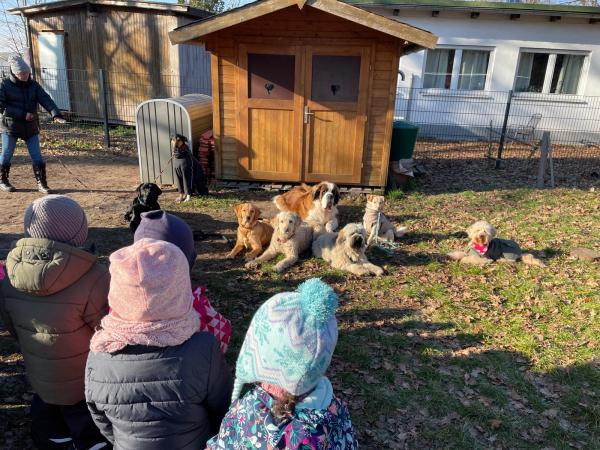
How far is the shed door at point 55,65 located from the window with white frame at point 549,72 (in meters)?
15.1

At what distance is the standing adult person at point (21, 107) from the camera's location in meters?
7.18

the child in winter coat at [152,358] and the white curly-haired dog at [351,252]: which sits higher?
the child in winter coat at [152,358]

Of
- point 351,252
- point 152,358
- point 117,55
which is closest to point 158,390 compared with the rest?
point 152,358

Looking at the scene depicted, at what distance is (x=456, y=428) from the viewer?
3.20 meters

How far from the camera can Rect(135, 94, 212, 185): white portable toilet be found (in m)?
8.52

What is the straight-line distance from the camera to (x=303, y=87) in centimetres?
801

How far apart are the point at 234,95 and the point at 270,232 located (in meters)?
3.39

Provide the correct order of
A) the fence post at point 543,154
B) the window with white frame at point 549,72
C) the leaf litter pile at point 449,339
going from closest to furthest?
the leaf litter pile at point 449,339, the fence post at point 543,154, the window with white frame at point 549,72

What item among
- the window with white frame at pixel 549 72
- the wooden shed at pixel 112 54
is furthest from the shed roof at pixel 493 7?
the wooden shed at pixel 112 54

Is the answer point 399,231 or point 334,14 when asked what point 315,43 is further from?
point 399,231

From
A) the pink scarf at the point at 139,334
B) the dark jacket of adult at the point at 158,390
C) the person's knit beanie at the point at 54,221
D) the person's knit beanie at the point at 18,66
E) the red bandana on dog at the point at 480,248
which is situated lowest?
the red bandana on dog at the point at 480,248

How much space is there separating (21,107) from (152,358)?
7.28 metres

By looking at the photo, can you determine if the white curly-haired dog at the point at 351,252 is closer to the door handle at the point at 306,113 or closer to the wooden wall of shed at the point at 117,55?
the door handle at the point at 306,113

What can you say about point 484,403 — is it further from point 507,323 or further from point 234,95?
point 234,95
